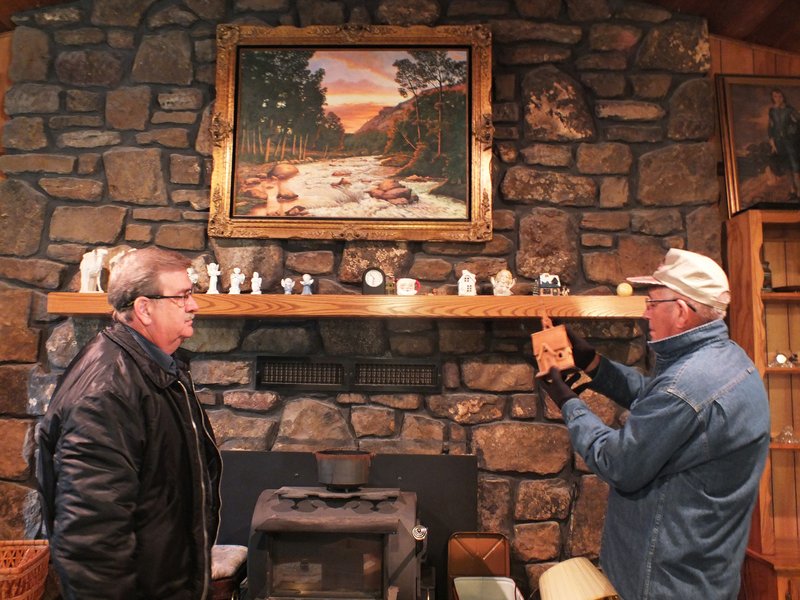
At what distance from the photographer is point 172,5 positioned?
11.2 feet

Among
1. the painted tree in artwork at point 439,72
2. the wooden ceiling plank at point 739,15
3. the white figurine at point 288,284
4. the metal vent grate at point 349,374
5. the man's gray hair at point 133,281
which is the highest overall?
the wooden ceiling plank at point 739,15

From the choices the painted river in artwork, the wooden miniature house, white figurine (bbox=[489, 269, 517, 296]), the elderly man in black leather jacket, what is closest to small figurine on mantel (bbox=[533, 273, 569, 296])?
white figurine (bbox=[489, 269, 517, 296])

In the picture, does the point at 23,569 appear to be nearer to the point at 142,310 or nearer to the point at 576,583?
the point at 142,310

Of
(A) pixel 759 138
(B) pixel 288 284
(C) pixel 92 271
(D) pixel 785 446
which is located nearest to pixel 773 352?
(D) pixel 785 446

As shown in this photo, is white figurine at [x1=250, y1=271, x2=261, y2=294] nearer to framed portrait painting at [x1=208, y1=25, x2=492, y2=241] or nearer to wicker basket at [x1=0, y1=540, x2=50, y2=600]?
framed portrait painting at [x1=208, y1=25, x2=492, y2=241]

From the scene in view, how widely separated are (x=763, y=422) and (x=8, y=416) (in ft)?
11.0

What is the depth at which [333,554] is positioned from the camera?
2576 millimetres

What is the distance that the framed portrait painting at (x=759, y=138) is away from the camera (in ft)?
10.6

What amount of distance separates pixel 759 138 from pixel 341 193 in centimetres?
222

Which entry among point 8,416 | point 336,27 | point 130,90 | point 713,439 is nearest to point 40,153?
point 130,90

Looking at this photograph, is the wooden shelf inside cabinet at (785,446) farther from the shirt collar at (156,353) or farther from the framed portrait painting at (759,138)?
the shirt collar at (156,353)

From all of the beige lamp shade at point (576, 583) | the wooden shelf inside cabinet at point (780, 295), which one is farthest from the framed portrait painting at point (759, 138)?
the beige lamp shade at point (576, 583)

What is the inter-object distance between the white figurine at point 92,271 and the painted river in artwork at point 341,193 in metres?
Result: 0.71

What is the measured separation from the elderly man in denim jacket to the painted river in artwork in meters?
1.56
